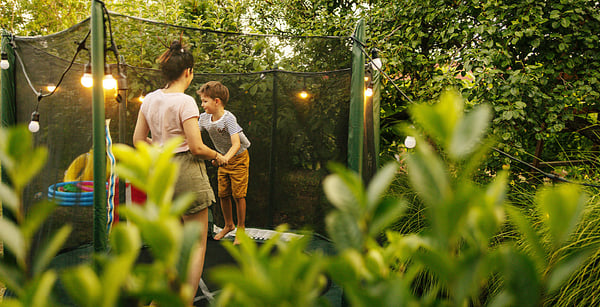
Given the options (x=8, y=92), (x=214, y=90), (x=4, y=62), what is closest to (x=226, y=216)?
(x=214, y=90)

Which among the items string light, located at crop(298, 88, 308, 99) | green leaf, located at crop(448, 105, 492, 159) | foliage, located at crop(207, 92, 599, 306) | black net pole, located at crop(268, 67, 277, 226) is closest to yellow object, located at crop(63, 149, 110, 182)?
black net pole, located at crop(268, 67, 277, 226)

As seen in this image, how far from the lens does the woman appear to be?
1.81 m

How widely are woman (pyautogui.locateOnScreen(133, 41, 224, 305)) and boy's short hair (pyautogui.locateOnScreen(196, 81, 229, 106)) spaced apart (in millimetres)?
872

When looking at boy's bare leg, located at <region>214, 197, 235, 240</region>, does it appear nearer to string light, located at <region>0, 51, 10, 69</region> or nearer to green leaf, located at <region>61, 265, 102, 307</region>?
string light, located at <region>0, 51, 10, 69</region>

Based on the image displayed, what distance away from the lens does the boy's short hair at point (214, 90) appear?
288 centimetres

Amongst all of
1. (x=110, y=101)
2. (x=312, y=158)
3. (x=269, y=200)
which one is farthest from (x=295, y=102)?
(x=110, y=101)

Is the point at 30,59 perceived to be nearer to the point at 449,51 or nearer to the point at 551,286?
the point at 551,286

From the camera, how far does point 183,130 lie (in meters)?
1.85

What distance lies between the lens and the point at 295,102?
2.83 meters

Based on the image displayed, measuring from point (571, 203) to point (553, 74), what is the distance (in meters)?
3.11

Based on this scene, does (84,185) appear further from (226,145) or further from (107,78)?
(226,145)

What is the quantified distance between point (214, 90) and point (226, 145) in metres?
0.50

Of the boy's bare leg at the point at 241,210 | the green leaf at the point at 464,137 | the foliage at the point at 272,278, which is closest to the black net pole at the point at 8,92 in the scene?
the boy's bare leg at the point at 241,210

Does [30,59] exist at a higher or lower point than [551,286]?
higher
